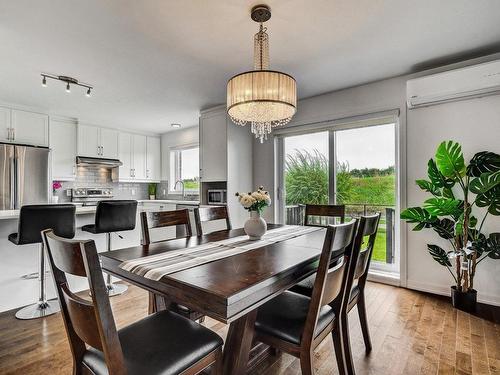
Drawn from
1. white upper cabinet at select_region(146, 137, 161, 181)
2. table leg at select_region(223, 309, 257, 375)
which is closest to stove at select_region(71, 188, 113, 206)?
white upper cabinet at select_region(146, 137, 161, 181)

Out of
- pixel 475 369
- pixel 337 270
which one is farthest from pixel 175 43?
pixel 475 369

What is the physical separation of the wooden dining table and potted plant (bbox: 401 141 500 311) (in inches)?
63.2

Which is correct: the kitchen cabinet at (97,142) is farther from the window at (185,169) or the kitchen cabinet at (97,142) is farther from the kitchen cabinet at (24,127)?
the window at (185,169)

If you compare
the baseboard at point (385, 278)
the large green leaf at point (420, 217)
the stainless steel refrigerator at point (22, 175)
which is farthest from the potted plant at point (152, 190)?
the large green leaf at point (420, 217)

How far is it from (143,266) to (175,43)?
1.95m

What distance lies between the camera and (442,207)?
251 cm

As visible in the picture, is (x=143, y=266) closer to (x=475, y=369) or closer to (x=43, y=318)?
(x=43, y=318)

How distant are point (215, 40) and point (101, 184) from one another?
13.9 ft

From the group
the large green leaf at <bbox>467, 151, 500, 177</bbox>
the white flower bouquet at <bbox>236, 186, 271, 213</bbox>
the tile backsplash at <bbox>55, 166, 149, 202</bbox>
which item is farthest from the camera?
the tile backsplash at <bbox>55, 166, 149, 202</bbox>

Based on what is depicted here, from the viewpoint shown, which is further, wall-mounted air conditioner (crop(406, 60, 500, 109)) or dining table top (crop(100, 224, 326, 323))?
wall-mounted air conditioner (crop(406, 60, 500, 109))

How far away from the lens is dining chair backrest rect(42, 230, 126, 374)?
841 millimetres

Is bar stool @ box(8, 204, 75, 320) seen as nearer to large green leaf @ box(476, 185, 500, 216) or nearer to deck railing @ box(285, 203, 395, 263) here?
deck railing @ box(285, 203, 395, 263)

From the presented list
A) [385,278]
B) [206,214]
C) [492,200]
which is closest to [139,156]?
[206,214]

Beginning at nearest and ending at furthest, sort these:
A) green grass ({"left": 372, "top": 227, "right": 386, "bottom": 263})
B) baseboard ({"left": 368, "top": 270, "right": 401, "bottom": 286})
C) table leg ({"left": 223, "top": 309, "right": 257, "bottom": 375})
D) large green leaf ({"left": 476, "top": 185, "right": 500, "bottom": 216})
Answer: table leg ({"left": 223, "top": 309, "right": 257, "bottom": 375}) < large green leaf ({"left": 476, "top": 185, "right": 500, "bottom": 216}) < baseboard ({"left": 368, "top": 270, "right": 401, "bottom": 286}) < green grass ({"left": 372, "top": 227, "right": 386, "bottom": 263})
